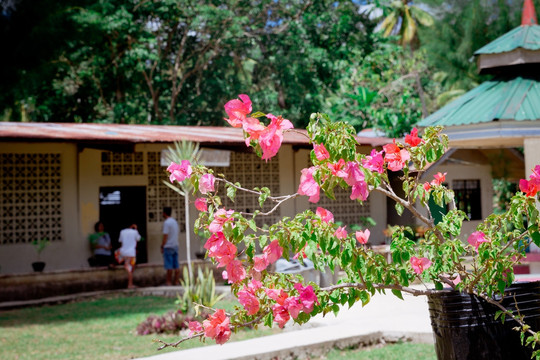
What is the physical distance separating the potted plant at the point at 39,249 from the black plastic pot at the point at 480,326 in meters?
11.6

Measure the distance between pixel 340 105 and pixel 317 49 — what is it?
1927 millimetres

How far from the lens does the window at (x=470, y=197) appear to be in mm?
20266

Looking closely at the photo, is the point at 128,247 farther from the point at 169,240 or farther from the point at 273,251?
the point at 273,251

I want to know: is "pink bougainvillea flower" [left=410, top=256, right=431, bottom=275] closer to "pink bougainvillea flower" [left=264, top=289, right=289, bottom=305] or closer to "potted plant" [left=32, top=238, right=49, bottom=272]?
"pink bougainvillea flower" [left=264, top=289, right=289, bottom=305]

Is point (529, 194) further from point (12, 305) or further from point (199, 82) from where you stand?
point (199, 82)

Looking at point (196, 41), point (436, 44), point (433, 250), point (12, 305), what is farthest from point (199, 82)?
point (433, 250)

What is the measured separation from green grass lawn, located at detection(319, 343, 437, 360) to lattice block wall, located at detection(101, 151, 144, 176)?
31.4ft

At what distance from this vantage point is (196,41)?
2216 centimetres

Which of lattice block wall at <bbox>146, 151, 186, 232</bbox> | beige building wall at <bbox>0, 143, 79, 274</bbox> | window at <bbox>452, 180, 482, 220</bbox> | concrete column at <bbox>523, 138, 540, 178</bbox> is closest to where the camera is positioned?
concrete column at <bbox>523, 138, 540, 178</bbox>

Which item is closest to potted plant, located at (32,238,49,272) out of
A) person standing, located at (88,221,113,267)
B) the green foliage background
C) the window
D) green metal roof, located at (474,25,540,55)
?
person standing, located at (88,221,113,267)

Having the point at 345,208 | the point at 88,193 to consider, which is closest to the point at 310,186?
the point at 88,193

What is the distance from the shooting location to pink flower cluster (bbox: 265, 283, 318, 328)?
141 inches

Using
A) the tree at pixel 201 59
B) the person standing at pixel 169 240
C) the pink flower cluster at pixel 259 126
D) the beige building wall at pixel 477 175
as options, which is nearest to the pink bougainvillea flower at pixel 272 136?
the pink flower cluster at pixel 259 126

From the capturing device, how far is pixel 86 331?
9.78m
